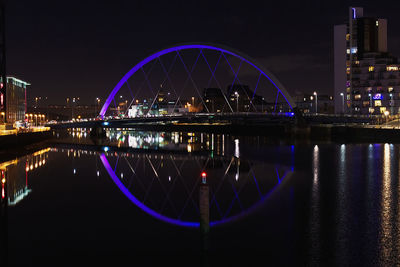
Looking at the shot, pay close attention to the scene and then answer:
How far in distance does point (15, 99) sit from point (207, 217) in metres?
88.1

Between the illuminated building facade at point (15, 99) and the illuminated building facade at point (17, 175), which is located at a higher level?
the illuminated building facade at point (15, 99)

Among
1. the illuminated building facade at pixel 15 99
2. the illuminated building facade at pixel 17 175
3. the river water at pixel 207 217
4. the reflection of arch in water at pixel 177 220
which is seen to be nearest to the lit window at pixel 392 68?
the river water at pixel 207 217

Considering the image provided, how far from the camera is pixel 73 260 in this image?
35.3 feet

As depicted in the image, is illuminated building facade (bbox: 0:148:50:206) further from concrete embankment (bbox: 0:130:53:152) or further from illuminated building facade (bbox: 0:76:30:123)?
illuminated building facade (bbox: 0:76:30:123)

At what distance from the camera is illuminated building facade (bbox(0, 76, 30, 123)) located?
282 ft

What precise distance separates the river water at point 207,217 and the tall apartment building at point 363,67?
240 ft

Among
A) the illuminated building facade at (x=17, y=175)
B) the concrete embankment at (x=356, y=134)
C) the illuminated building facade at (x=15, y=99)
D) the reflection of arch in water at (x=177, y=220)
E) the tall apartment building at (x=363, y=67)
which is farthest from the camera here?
the tall apartment building at (x=363, y=67)

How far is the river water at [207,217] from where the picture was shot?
35.8 ft

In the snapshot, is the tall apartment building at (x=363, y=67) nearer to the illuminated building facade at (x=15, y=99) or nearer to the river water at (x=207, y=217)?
the illuminated building facade at (x=15, y=99)

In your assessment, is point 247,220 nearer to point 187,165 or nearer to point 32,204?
point 32,204

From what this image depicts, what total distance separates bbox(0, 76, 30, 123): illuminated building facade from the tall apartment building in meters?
67.2

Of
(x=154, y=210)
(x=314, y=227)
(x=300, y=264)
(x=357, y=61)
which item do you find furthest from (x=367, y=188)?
(x=357, y=61)

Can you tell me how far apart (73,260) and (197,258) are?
2973mm

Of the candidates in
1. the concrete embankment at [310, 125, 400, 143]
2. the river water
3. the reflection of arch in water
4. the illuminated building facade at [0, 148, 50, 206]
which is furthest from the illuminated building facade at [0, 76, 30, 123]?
the reflection of arch in water
